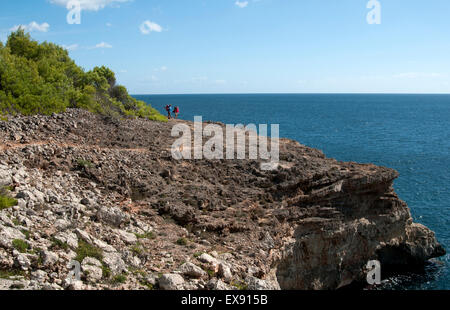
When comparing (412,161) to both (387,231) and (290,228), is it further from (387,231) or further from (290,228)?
(290,228)

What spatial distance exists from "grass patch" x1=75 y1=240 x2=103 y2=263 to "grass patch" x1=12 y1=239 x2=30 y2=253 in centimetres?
150

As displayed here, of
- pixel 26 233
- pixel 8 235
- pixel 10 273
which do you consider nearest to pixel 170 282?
pixel 10 273

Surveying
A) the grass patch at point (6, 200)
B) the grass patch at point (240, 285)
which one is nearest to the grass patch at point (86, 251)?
the grass patch at point (6, 200)

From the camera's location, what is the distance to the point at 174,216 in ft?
58.7

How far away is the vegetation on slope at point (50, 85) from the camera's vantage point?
76.9 feet

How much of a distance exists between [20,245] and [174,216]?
7757 millimetres

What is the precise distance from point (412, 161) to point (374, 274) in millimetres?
34215

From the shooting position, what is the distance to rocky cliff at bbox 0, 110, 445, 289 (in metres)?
12.2

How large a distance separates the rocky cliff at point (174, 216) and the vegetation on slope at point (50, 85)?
5.36 feet

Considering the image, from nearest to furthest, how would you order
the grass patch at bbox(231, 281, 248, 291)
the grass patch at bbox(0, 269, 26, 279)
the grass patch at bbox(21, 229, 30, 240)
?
the grass patch at bbox(0, 269, 26, 279)
the grass patch at bbox(21, 229, 30, 240)
the grass patch at bbox(231, 281, 248, 291)

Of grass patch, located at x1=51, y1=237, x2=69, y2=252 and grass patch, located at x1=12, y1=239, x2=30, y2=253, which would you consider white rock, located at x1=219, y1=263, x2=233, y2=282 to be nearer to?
grass patch, located at x1=51, y1=237, x2=69, y2=252

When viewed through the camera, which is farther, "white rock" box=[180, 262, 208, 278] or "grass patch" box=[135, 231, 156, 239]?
"grass patch" box=[135, 231, 156, 239]

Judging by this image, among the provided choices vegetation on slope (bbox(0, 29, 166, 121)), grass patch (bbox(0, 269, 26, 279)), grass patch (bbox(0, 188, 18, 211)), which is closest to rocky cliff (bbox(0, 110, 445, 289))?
grass patch (bbox(0, 269, 26, 279))

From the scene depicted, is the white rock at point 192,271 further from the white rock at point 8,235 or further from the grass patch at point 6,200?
the grass patch at point 6,200
